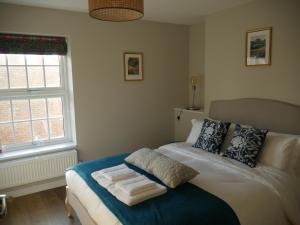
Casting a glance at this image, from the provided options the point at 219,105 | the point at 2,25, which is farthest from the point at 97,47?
the point at 219,105

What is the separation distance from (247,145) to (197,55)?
2.21 m

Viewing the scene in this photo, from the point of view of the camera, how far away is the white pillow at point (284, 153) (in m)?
2.33

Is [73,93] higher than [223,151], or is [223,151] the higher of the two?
[73,93]

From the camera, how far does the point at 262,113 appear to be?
9.63 ft

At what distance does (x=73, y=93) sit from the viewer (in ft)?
11.2

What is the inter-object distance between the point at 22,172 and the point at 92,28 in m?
2.13

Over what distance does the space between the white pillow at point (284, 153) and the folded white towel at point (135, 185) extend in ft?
4.14

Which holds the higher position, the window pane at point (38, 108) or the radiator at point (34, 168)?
the window pane at point (38, 108)

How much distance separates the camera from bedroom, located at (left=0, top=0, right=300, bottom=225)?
2.82m

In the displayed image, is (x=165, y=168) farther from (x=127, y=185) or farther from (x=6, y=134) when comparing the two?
(x=6, y=134)

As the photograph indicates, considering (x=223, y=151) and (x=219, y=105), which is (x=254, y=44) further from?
(x=223, y=151)

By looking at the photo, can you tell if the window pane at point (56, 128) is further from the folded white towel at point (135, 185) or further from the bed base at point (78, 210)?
the folded white towel at point (135, 185)

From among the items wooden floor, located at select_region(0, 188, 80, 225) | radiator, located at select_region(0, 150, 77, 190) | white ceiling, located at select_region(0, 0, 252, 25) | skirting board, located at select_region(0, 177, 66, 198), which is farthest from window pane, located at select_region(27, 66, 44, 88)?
wooden floor, located at select_region(0, 188, 80, 225)

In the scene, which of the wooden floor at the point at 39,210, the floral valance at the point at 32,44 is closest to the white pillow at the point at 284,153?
the wooden floor at the point at 39,210
